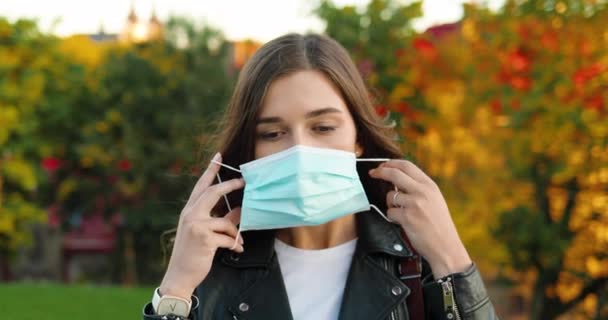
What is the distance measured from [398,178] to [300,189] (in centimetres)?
36

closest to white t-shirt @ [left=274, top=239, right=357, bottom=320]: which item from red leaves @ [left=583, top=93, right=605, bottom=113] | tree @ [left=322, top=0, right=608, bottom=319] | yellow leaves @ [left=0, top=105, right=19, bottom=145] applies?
tree @ [left=322, top=0, right=608, bottom=319]

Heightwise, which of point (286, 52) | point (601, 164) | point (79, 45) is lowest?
point (601, 164)

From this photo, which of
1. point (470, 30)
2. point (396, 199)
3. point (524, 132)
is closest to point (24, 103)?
point (470, 30)

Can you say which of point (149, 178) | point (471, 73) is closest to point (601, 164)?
point (471, 73)

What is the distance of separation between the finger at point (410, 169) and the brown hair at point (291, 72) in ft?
0.73

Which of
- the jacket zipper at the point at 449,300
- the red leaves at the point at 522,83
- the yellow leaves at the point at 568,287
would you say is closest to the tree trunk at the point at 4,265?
the yellow leaves at the point at 568,287

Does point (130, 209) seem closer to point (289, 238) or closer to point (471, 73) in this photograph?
point (471, 73)

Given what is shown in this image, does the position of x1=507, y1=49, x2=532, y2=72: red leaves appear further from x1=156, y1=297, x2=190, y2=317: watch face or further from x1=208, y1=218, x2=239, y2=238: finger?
x1=156, y1=297, x2=190, y2=317: watch face

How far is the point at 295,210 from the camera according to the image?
287 centimetres

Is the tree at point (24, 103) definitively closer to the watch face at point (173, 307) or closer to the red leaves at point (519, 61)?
the red leaves at point (519, 61)

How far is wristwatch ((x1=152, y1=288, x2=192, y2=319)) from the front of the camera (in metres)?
2.62

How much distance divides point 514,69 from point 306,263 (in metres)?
11.6

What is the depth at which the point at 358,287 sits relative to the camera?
2746 mm

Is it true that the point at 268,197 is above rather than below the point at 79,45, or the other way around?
below
